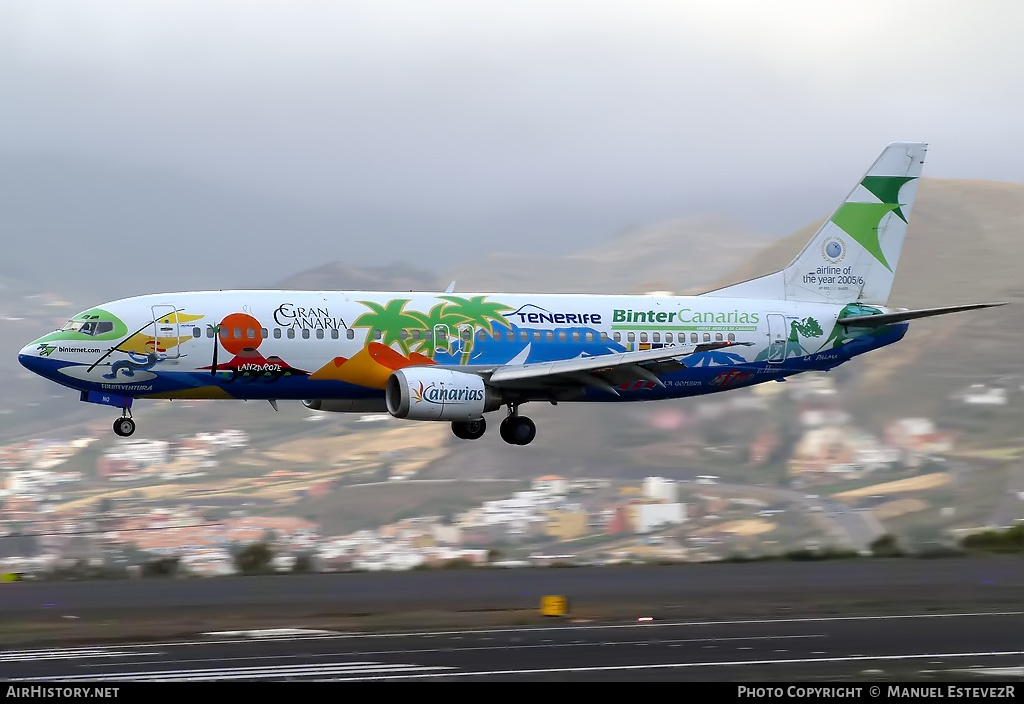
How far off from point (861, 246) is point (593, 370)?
12.1m

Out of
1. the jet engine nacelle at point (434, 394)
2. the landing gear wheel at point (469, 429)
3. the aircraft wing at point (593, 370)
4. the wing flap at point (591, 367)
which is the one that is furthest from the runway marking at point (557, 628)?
the landing gear wheel at point (469, 429)

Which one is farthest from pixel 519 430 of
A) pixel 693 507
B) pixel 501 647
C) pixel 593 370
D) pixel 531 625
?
pixel 501 647

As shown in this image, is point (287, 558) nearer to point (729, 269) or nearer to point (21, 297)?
point (729, 269)

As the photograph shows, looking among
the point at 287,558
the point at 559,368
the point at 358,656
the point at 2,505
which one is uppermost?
the point at 559,368

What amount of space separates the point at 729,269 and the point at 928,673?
7020 centimetres

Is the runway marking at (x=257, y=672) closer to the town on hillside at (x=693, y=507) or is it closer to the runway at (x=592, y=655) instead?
the runway at (x=592, y=655)

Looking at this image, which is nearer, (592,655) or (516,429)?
(592,655)

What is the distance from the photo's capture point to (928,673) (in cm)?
2025

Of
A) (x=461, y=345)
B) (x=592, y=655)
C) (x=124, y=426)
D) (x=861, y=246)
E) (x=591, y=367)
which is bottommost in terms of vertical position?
(x=592, y=655)

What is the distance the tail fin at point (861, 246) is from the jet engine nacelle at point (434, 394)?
10.7 meters

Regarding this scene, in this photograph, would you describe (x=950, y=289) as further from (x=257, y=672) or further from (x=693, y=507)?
(x=257, y=672)

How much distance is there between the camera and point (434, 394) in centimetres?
4019

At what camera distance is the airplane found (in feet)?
131
